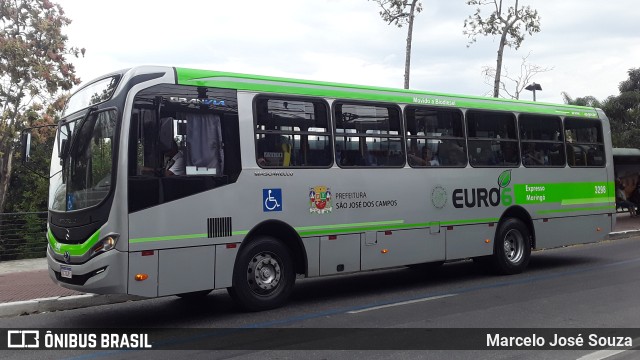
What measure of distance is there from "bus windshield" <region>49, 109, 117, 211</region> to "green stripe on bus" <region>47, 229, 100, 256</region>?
0.43 m

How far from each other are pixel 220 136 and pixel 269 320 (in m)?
2.49

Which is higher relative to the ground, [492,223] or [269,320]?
[492,223]

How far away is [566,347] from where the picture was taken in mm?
6211

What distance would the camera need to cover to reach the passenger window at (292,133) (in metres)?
8.34

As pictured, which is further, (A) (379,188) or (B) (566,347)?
(A) (379,188)

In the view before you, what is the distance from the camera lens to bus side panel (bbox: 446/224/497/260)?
10469 mm

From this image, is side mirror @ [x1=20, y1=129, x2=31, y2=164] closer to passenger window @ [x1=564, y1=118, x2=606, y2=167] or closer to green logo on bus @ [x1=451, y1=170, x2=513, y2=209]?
green logo on bus @ [x1=451, y1=170, x2=513, y2=209]

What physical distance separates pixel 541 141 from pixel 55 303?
30.6 feet

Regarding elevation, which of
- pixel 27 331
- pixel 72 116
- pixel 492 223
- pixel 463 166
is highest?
pixel 72 116

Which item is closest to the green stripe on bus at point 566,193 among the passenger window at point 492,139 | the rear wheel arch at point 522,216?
the rear wheel arch at point 522,216

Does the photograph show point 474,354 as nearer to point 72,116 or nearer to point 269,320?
point 269,320

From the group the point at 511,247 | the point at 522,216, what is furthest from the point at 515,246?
the point at 522,216

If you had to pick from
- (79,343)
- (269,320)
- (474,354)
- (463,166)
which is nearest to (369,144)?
(463,166)

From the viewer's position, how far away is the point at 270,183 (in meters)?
8.30
